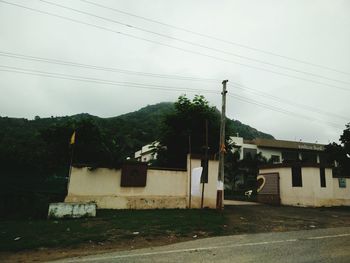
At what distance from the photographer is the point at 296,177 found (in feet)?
86.0

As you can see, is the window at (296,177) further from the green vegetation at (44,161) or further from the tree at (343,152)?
the green vegetation at (44,161)

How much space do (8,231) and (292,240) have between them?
10180 millimetres

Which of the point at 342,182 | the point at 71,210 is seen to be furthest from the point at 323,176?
the point at 71,210

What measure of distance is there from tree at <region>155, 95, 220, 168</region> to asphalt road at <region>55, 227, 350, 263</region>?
16.8 m

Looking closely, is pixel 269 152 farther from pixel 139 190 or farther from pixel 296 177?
pixel 139 190

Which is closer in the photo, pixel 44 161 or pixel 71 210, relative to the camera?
A: pixel 71 210

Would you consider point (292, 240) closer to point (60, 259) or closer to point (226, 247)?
point (226, 247)

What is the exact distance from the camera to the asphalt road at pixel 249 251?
7465 mm

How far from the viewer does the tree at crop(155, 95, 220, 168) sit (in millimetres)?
27375

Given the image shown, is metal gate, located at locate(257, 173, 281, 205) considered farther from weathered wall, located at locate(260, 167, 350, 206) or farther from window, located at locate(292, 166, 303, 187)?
window, located at locate(292, 166, 303, 187)

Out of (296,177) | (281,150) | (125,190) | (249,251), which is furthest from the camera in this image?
(281,150)

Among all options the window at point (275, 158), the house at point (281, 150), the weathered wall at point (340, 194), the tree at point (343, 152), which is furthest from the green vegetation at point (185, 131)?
the window at point (275, 158)

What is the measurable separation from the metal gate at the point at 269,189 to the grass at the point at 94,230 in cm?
1431

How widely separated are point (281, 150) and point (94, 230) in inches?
1971
